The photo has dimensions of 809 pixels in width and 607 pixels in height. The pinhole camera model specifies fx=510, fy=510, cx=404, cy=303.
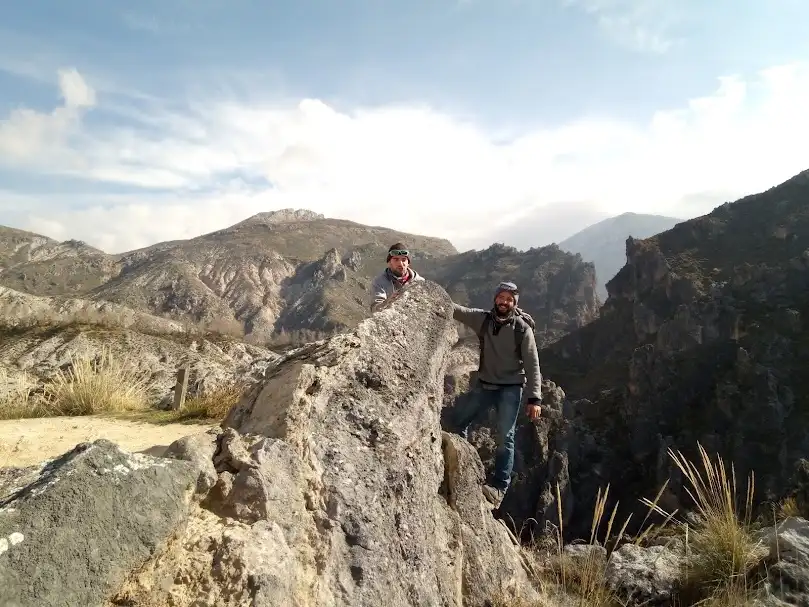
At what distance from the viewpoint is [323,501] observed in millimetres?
2486

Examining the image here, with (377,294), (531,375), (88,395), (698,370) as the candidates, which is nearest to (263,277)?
(698,370)

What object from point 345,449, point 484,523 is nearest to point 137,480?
point 345,449

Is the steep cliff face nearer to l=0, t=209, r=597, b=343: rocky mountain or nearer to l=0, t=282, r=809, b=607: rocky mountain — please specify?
l=0, t=209, r=597, b=343: rocky mountain

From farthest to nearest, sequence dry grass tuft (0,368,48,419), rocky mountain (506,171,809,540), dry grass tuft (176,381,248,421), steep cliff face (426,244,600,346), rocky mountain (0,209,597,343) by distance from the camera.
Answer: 1. steep cliff face (426,244,600,346)
2. rocky mountain (0,209,597,343)
3. rocky mountain (506,171,809,540)
4. dry grass tuft (176,381,248,421)
5. dry grass tuft (0,368,48,419)

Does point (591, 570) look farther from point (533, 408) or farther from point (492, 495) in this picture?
point (533, 408)

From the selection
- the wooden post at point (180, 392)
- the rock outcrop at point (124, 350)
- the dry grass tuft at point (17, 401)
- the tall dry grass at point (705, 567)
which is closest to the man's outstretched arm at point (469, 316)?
the tall dry grass at point (705, 567)

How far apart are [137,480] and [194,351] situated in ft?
92.8

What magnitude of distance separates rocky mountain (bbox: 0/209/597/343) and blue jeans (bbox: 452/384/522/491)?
259ft

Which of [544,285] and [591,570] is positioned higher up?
[591,570]

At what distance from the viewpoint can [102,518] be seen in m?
1.69

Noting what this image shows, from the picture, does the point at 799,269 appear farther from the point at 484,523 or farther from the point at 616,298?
the point at 484,523

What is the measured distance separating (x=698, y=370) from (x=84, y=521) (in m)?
71.8

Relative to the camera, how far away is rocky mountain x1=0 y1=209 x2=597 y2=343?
99719 mm

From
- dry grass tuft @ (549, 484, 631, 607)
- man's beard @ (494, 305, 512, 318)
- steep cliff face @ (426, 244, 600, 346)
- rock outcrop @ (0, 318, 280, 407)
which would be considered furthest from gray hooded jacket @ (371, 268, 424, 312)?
steep cliff face @ (426, 244, 600, 346)
